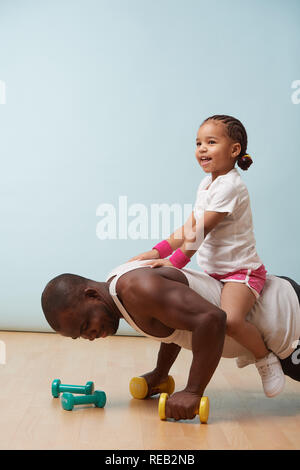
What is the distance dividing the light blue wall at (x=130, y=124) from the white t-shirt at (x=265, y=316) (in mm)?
1301

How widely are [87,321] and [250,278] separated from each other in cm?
49

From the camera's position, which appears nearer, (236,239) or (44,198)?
(236,239)

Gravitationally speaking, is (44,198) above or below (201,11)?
below

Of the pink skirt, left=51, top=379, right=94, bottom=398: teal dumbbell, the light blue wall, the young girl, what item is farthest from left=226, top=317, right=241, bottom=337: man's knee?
the light blue wall

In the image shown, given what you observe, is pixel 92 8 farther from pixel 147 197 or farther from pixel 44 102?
pixel 147 197

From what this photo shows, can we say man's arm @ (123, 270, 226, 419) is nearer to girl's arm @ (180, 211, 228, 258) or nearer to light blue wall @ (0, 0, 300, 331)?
girl's arm @ (180, 211, 228, 258)

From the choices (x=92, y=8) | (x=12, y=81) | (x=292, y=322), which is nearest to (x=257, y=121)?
(x=92, y=8)

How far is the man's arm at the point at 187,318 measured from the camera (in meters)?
1.62

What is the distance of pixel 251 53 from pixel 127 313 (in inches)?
75.3

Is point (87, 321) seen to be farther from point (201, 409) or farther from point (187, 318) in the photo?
point (201, 409)

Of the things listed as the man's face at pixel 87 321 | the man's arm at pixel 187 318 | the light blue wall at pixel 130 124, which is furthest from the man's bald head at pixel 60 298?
the light blue wall at pixel 130 124

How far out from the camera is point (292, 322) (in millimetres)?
1809

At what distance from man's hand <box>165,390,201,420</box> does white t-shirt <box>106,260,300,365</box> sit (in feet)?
0.55
